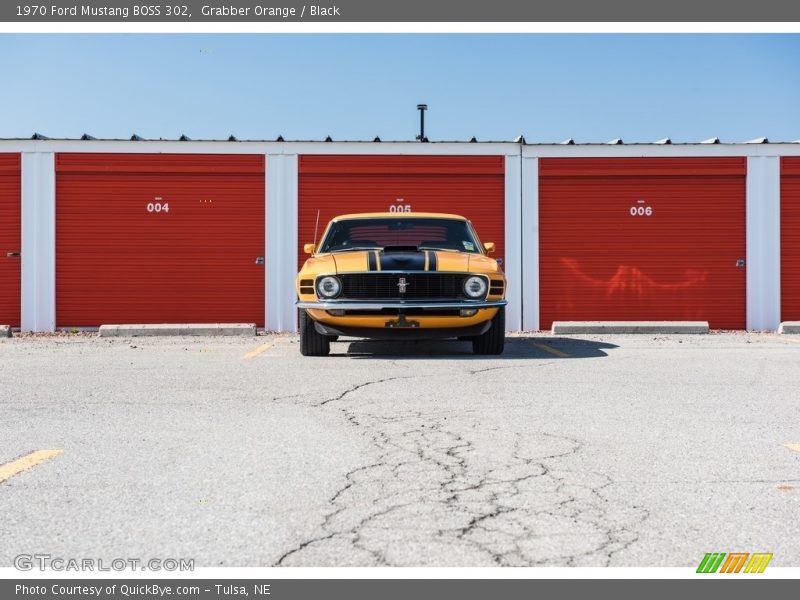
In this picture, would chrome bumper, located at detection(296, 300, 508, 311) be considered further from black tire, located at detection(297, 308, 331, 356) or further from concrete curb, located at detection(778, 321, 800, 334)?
concrete curb, located at detection(778, 321, 800, 334)

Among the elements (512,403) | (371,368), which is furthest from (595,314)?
(512,403)

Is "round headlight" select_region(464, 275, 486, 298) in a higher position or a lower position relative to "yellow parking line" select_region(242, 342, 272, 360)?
higher

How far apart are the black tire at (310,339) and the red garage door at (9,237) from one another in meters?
8.13

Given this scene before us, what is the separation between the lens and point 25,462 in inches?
154

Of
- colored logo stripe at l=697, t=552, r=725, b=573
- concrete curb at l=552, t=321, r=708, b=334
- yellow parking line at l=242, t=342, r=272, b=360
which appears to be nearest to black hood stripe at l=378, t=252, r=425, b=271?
yellow parking line at l=242, t=342, r=272, b=360

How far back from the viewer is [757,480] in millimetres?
3561

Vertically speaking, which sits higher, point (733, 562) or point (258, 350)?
point (258, 350)

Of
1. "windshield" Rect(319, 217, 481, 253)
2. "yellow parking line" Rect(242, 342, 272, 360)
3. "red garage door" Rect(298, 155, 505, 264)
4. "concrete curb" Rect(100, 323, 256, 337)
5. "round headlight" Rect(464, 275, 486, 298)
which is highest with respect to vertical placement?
"red garage door" Rect(298, 155, 505, 264)

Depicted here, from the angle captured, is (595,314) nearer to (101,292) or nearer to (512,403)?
(101,292)

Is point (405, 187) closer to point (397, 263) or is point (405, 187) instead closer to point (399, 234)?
point (399, 234)

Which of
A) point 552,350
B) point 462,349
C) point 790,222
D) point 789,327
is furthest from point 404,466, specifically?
point 790,222

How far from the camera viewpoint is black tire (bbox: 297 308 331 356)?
347 inches

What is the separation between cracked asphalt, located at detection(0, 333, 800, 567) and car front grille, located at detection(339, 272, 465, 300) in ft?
3.51

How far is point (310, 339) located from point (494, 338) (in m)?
1.91
